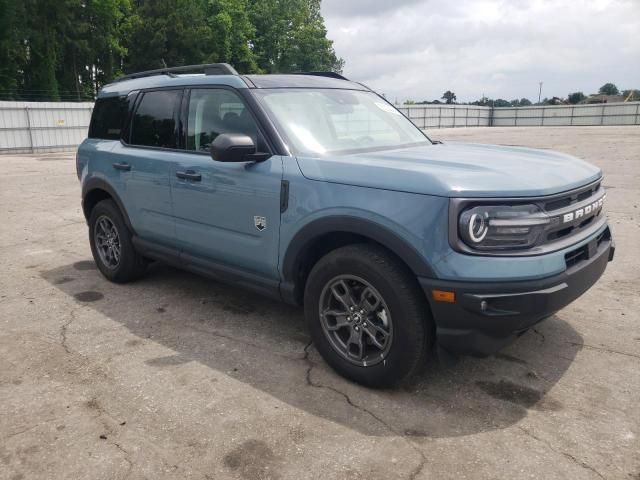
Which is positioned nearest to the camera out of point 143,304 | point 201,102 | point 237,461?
point 237,461

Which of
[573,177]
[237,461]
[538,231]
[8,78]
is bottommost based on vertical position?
[237,461]

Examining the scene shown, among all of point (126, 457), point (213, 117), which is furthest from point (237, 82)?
point (126, 457)

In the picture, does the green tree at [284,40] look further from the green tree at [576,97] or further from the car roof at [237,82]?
the car roof at [237,82]

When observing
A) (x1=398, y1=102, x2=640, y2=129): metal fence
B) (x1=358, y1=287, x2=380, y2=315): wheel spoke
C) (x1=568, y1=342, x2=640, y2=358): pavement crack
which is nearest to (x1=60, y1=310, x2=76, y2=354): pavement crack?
(x1=358, y1=287, x2=380, y2=315): wheel spoke

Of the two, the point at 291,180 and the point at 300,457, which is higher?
the point at 291,180

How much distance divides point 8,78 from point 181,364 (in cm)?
4873

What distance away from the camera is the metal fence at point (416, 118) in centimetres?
2298

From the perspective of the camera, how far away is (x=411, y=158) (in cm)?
328

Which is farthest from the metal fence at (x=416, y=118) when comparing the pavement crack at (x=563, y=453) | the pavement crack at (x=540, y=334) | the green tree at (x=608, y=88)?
the green tree at (x=608, y=88)

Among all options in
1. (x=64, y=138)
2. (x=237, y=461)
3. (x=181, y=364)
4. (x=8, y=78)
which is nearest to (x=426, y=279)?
(x=237, y=461)

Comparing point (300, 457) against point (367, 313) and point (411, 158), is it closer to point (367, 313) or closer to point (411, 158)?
point (367, 313)

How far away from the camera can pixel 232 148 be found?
10.9 ft

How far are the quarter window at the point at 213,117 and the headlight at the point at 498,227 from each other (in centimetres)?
163

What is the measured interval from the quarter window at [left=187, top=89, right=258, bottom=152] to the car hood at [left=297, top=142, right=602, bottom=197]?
0.63m
